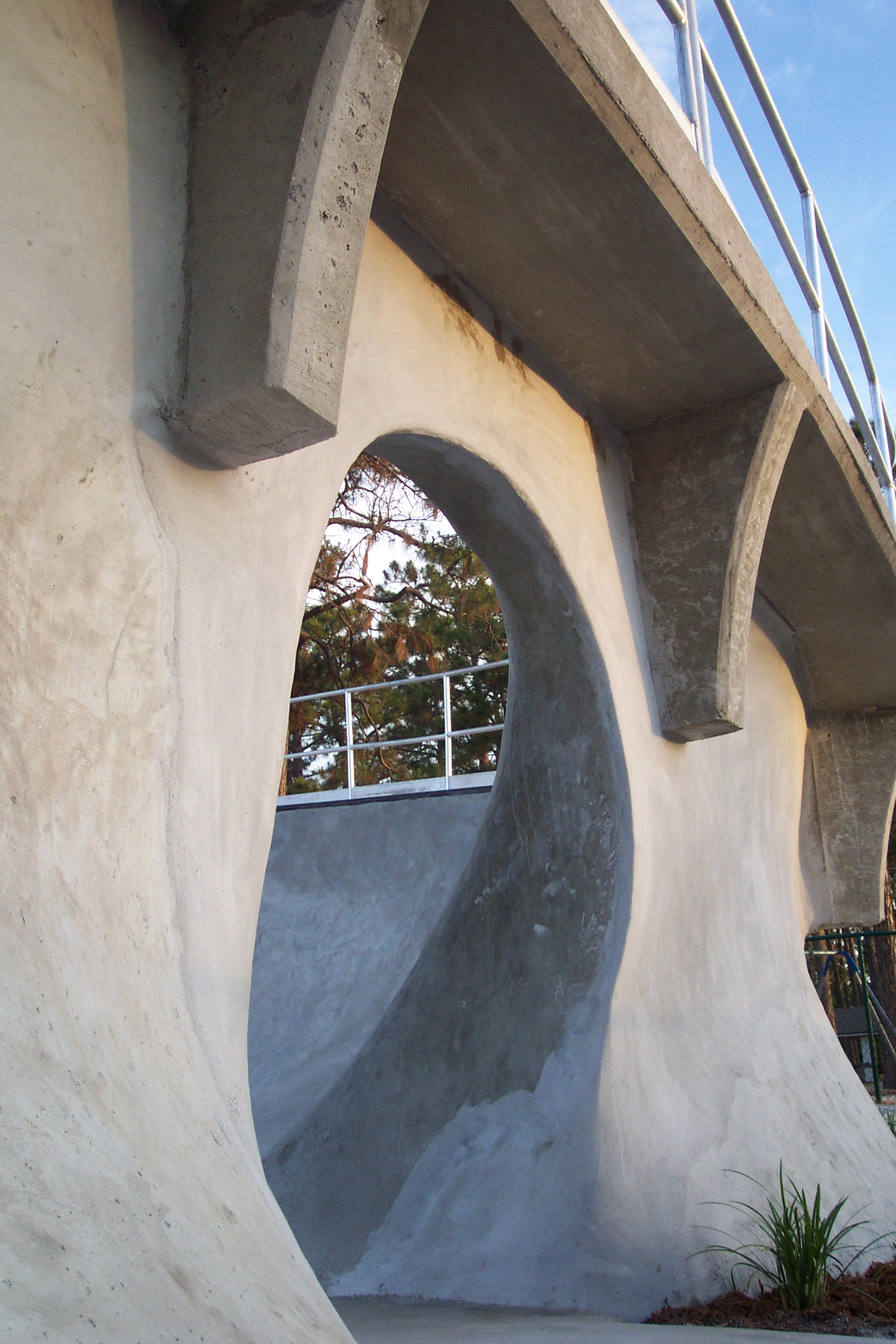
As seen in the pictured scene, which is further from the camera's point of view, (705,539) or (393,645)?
(393,645)

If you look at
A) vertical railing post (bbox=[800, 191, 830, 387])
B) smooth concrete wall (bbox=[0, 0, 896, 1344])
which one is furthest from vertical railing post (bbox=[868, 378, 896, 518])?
smooth concrete wall (bbox=[0, 0, 896, 1344])

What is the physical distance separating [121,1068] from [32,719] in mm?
730

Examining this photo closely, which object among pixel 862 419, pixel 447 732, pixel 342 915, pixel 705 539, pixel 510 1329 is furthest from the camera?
pixel 447 732

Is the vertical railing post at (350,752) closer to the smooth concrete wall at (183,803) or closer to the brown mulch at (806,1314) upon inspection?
the smooth concrete wall at (183,803)

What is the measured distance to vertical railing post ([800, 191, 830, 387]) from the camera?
20.1 ft

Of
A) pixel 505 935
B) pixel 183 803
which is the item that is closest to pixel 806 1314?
pixel 505 935

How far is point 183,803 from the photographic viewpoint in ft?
9.20

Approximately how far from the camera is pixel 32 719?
241 centimetres

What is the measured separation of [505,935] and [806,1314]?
6.40ft

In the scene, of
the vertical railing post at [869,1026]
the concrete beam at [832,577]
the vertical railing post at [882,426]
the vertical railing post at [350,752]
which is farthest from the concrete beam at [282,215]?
the vertical railing post at [869,1026]

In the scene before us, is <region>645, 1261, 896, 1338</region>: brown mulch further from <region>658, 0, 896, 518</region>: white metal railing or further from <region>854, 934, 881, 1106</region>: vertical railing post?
<region>854, 934, 881, 1106</region>: vertical railing post

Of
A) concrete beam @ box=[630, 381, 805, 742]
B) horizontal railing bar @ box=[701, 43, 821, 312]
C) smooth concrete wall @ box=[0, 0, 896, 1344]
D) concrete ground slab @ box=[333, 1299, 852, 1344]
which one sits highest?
horizontal railing bar @ box=[701, 43, 821, 312]

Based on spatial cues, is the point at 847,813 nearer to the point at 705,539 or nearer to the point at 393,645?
the point at 705,539

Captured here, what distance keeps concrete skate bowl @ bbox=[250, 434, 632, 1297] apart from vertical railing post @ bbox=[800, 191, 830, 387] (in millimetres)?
2218
